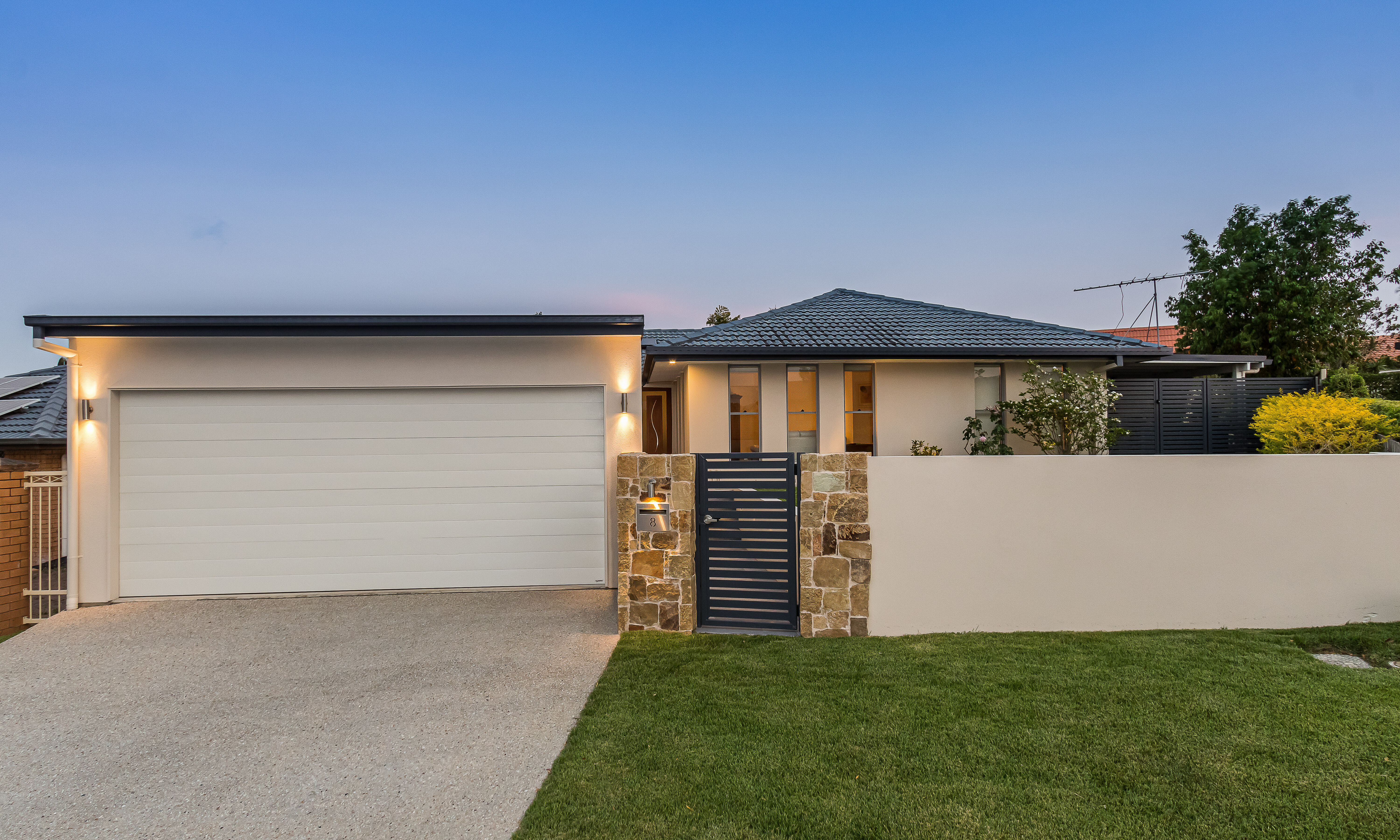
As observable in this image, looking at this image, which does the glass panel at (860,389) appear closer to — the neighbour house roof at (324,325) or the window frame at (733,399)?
the window frame at (733,399)

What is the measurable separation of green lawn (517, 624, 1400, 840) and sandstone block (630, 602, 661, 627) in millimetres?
462

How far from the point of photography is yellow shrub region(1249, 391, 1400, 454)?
18.8ft

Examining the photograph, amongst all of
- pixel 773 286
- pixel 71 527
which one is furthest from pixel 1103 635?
pixel 773 286

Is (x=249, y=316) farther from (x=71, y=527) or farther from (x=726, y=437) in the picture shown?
(x=726, y=437)

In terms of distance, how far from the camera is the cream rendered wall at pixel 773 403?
10648 mm

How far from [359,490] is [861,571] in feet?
19.1

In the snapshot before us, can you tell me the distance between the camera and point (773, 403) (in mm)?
10703

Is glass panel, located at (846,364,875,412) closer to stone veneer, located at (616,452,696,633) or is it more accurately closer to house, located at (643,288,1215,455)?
house, located at (643,288,1215,455)

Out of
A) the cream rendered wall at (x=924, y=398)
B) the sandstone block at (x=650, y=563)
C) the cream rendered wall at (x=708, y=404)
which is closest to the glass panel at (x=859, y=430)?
the cream rendered wall at (x=924, y=398)

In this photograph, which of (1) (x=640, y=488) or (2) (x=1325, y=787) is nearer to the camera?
(2) (x=1325, y=787)

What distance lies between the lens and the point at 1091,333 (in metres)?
11.4

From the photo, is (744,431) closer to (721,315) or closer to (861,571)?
(861,571)

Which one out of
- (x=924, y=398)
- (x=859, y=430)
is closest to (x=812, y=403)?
(x=859, y=430)

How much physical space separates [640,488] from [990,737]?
3.26 metres
